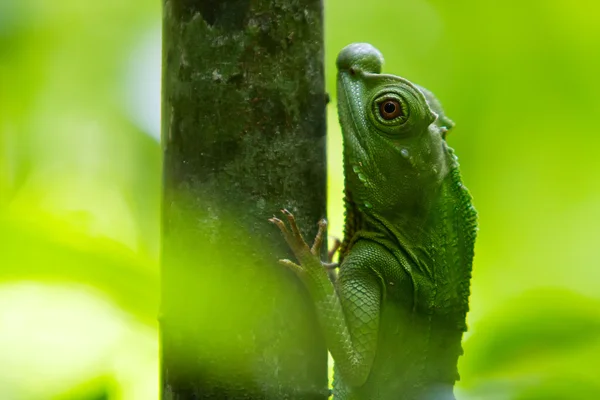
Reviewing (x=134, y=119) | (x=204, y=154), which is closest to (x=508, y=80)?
(x=204, y=154)

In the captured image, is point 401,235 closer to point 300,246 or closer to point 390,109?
point 390,109

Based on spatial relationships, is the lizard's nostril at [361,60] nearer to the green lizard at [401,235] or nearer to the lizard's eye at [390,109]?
the green lizard at [401,235]

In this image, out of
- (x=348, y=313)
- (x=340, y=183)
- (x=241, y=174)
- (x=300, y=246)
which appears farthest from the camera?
(x=340, y=183)

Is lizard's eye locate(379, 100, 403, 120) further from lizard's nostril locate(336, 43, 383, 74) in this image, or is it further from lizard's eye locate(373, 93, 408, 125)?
lizard's nostril locate(336, 43, 383, 74)

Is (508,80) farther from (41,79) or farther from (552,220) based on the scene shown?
(41,79)

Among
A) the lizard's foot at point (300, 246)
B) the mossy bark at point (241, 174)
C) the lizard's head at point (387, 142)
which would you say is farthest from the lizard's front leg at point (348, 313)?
the lizard's head at point (387, 142)

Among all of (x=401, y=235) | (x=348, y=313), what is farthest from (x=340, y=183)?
(x=348, y=313)
